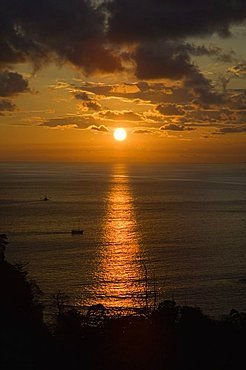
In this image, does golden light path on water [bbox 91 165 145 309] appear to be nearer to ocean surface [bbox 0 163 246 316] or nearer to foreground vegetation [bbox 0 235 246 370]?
ocean surface [bbox 0 163 246 316]

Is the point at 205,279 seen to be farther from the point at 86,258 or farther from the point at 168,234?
the point at 168,234

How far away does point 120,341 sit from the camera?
110 ft

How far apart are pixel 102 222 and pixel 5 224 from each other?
25455 mm

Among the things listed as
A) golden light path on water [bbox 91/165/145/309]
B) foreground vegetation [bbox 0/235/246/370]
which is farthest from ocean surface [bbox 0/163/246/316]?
foreground vegetation [bbox 0/235/246/370]

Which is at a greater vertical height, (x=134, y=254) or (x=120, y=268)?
(x=134, y=254)

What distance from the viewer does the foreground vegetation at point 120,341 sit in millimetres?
28078

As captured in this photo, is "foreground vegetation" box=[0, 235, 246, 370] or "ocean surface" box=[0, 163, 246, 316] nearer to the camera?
"foreground vegetation" box=[0, 235, 246, 370]

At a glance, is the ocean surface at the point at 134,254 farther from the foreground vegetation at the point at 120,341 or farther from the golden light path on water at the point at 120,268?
the foreground vegetation at the point at 120,341

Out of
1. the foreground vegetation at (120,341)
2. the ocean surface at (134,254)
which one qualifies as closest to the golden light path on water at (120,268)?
the ocean surface at (134,254)

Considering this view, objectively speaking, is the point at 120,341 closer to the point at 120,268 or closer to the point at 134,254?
the point at 120,268

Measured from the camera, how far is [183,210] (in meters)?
153

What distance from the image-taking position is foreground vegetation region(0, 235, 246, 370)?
28.1m

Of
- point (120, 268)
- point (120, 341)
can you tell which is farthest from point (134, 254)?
point (120, 341)

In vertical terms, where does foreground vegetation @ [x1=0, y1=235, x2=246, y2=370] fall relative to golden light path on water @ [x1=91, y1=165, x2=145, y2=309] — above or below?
below
